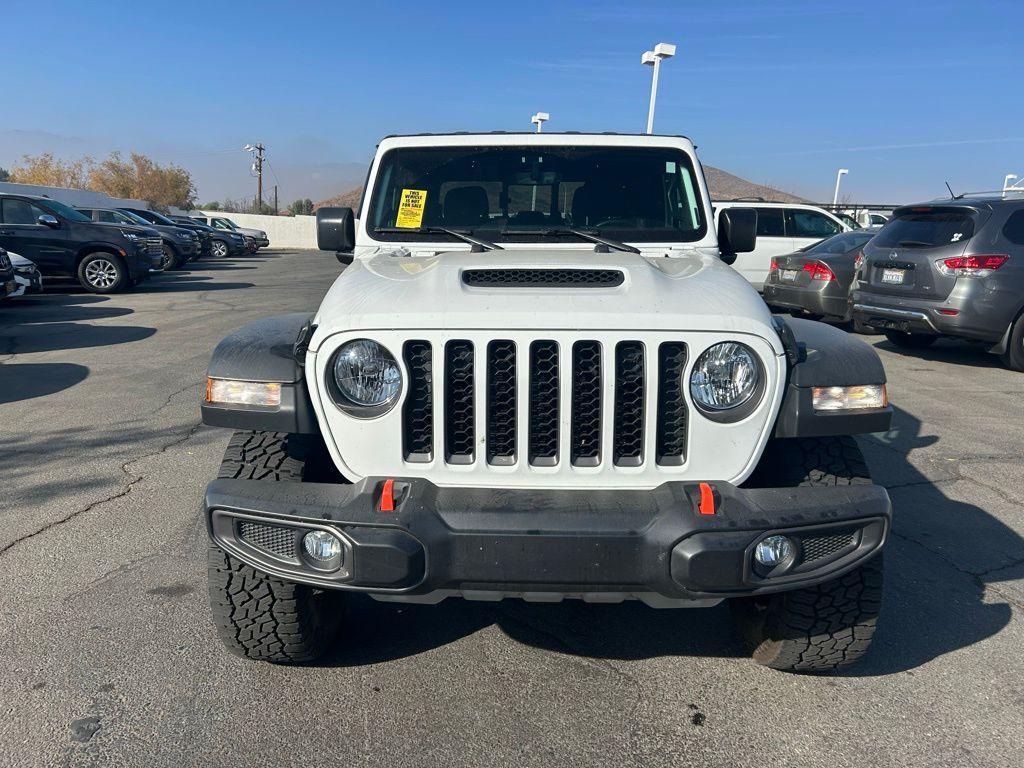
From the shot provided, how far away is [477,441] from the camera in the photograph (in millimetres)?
2492

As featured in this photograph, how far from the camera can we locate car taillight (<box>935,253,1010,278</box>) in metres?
8.12

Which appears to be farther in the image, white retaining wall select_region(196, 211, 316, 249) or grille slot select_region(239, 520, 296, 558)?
white retaining wall select_region(196, 211, 316, 249)

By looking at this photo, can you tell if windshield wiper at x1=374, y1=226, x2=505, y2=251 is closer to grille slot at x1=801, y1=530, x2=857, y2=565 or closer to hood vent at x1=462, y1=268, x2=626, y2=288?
hood vent at x1=462, y1=268, x2=626, y2=288

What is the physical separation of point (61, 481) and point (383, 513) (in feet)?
11.0

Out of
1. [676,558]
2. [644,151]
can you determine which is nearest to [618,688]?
[676,558]

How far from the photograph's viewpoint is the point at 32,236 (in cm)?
1417

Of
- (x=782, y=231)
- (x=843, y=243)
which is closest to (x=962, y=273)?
(x=843, y=243)

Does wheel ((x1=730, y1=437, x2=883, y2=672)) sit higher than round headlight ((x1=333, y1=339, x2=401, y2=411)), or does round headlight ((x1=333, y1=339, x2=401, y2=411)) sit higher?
round headlight ((x1=333, y1=339, x2=401, y2=411))

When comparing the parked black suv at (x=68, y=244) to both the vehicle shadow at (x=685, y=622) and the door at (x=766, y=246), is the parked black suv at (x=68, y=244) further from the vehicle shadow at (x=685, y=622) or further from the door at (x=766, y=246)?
the vehicle shadow at (x=685, y=622)

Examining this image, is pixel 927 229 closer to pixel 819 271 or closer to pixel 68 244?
pixel 819 271

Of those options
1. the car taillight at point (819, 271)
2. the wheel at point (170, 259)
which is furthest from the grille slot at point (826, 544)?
the wheel at point (170, 259)

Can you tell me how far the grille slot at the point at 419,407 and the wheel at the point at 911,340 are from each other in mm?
8950

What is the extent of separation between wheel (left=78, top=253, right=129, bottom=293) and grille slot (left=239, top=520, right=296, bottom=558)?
1419 cm

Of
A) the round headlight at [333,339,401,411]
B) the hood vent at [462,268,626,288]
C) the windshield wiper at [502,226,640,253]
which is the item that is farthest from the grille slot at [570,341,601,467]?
the windshield wiper at [502,226,640,253]
